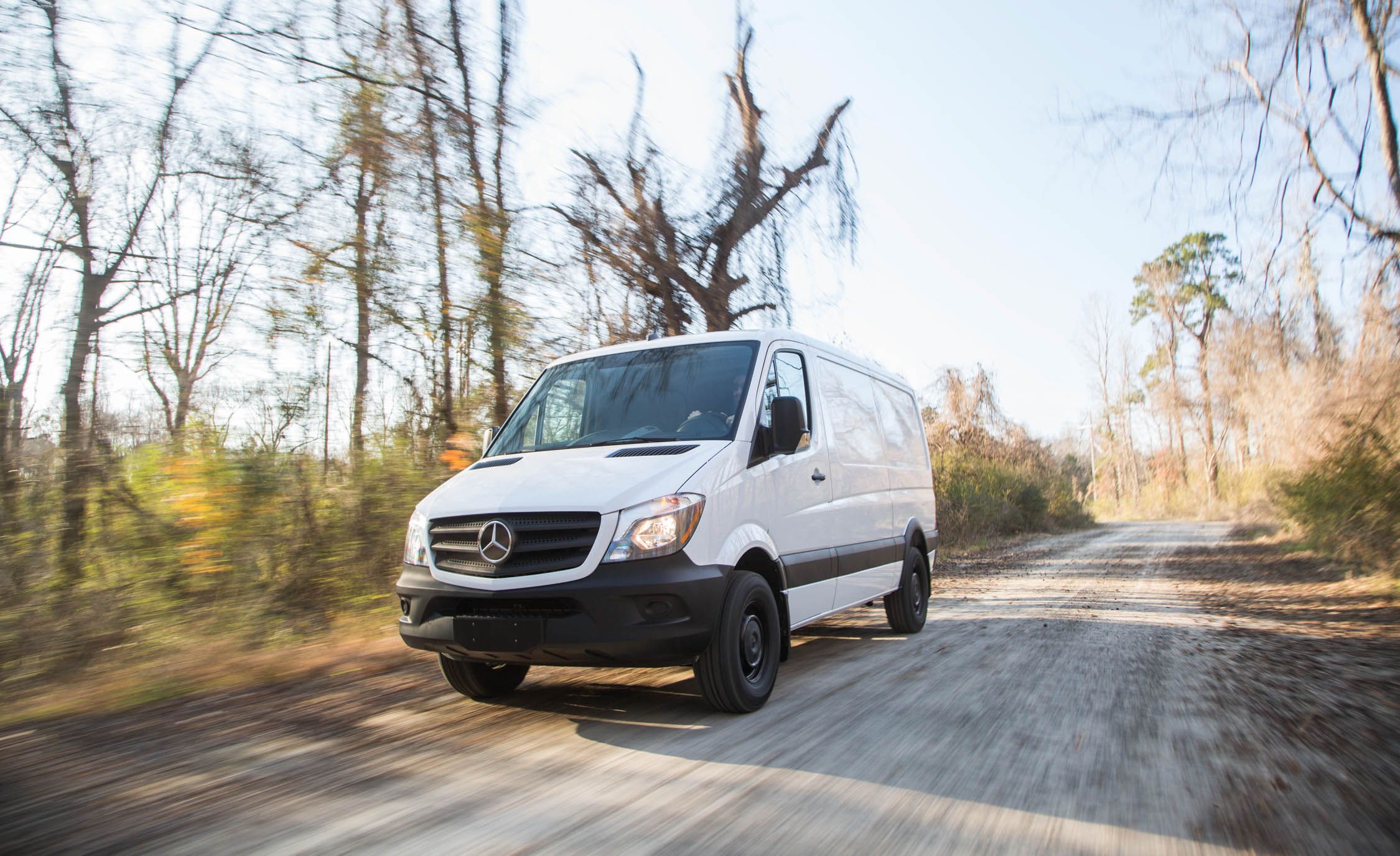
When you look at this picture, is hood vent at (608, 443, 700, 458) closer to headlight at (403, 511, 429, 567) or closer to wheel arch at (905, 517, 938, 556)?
headlight at (403, 511, 429, 567)

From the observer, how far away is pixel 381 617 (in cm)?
730

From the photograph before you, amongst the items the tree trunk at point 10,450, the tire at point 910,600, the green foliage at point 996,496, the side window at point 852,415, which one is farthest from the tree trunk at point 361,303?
the green foliage at point 996,496

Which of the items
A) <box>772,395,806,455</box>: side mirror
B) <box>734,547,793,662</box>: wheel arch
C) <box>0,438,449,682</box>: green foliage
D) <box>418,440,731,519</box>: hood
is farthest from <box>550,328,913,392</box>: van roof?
<box>0,438,449,682</box>: green foliage

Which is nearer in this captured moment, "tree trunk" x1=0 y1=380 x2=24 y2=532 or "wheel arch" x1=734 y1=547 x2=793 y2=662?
"wheel arch" x1=734 y1=547 x2=793 y2=662

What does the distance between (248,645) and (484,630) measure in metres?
3.00

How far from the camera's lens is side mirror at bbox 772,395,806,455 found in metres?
5.07

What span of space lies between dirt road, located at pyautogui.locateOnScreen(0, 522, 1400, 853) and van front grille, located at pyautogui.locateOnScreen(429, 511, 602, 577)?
864 millimetres

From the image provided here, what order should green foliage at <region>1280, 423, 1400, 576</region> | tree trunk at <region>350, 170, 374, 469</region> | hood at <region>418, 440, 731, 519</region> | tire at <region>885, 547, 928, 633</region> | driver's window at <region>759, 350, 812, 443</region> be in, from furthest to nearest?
green foliage at <region>1280, 423, 1400, 576</region> < tree trunk at <region>350, 170, 374, 469</region> < tire at <region>885, 547, 928, 633</region> < driver's window at <region>759, 350, 812, 443</region> < hood at <region>418, 440, 731, 519</region>

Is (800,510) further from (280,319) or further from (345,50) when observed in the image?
(345,50)

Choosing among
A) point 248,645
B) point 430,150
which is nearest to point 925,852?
point 248,645

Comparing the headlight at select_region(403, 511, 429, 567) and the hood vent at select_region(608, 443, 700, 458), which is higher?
the hood vent at select_region(608, 443, 700, 458)

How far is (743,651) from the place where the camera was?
15.6 ft

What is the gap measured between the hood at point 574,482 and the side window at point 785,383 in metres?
0.52

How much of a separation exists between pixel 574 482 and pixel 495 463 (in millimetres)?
923
